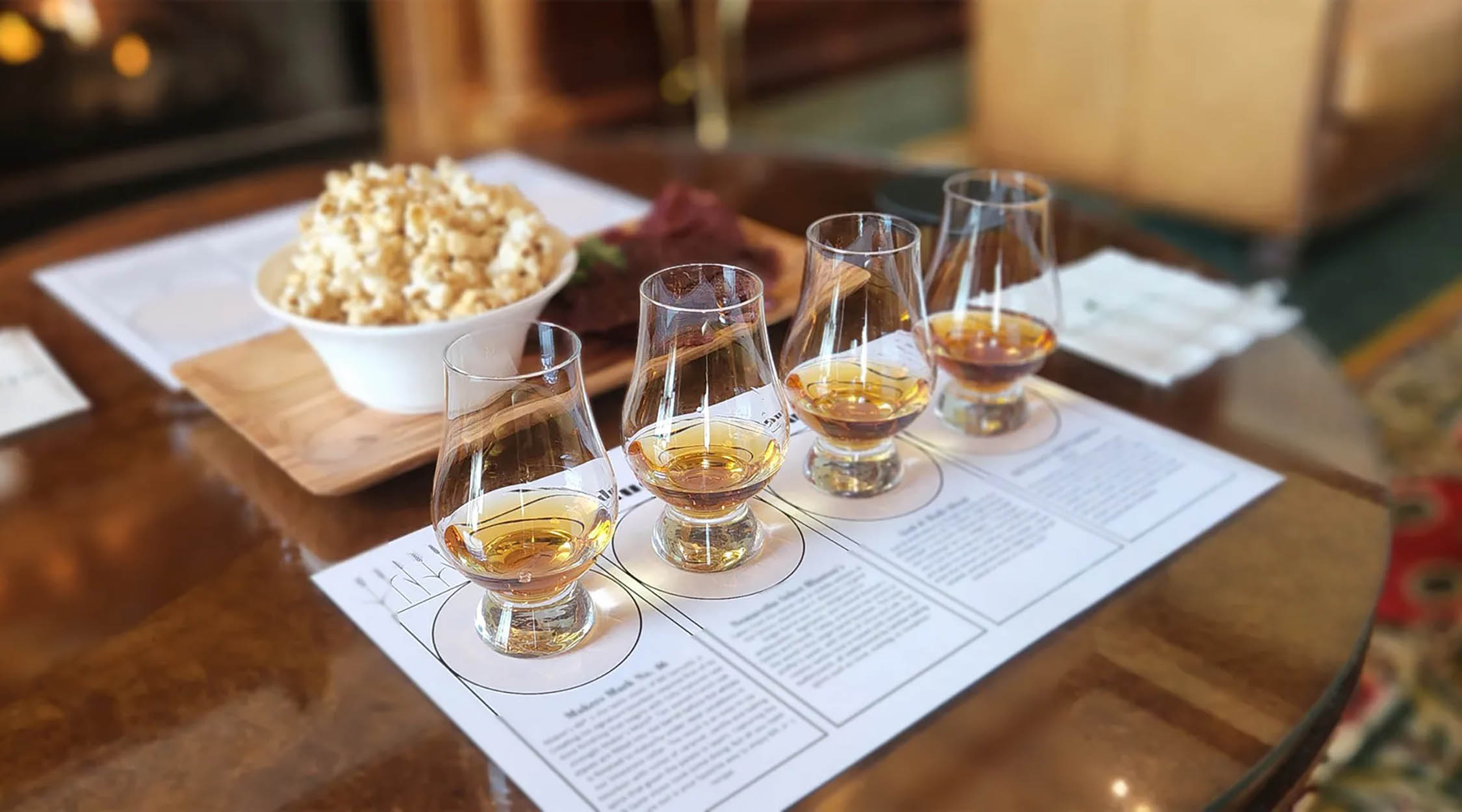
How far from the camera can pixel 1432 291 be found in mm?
2297

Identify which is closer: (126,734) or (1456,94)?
(126,734)

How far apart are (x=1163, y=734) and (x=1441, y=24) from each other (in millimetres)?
2270

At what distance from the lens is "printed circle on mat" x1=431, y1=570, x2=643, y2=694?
582 mm

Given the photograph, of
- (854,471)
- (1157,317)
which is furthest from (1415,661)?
(854,471)

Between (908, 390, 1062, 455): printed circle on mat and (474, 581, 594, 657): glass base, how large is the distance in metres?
0.28

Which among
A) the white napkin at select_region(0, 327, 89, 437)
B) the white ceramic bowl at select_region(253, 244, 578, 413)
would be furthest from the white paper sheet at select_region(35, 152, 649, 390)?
the white ceramic bowl at select_region(253, 244, 578, 413)

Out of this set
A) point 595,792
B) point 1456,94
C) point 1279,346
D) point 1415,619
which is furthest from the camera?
point 1456,94

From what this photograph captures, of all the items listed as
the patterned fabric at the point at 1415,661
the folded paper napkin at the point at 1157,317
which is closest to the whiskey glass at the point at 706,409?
the folded paper napkin at the point at 1157,317

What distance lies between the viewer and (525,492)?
1.98 ft

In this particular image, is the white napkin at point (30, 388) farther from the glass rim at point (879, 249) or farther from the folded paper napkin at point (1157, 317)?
the folded paper napkin at point (1157, 317)

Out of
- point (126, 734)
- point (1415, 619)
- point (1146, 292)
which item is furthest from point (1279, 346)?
point (126, 734)

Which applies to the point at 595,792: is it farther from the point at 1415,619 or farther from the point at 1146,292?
the point at 1415,619

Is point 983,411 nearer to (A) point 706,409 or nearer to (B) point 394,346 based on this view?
(A) point 706,409

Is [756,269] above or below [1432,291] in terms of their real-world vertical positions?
above
